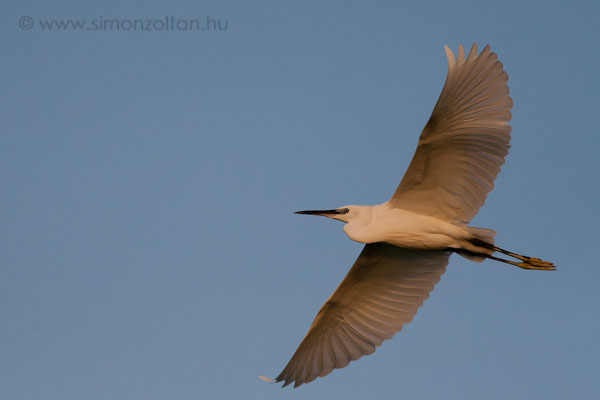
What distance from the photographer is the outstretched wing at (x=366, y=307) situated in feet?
31.7

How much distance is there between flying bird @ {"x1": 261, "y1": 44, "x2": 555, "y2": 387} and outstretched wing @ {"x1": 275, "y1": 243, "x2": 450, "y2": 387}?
1 cm

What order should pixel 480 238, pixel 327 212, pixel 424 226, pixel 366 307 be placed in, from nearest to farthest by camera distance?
pixel 480 238
pixel 424 226
pixel 327 212
pixel 366 307

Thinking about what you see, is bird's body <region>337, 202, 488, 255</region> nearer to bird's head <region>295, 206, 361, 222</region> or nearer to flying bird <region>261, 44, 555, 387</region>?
flying bird <region>261, 44, 555, 387</region>

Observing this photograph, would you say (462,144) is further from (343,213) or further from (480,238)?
(343,213)

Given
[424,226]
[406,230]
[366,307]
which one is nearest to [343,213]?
[406,230]

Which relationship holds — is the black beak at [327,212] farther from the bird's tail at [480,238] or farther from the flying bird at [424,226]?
the bird's tail at [480,238]

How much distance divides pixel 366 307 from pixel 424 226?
5.66 ft

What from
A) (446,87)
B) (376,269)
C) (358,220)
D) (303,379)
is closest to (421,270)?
(376,269)

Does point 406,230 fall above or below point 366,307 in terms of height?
above

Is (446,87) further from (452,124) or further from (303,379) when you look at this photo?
(303,379)

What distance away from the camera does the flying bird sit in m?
8.12

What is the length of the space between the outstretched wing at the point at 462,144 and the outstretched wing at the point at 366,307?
3.08ft

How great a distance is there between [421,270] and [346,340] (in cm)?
139

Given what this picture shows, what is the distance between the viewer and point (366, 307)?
395 inches
